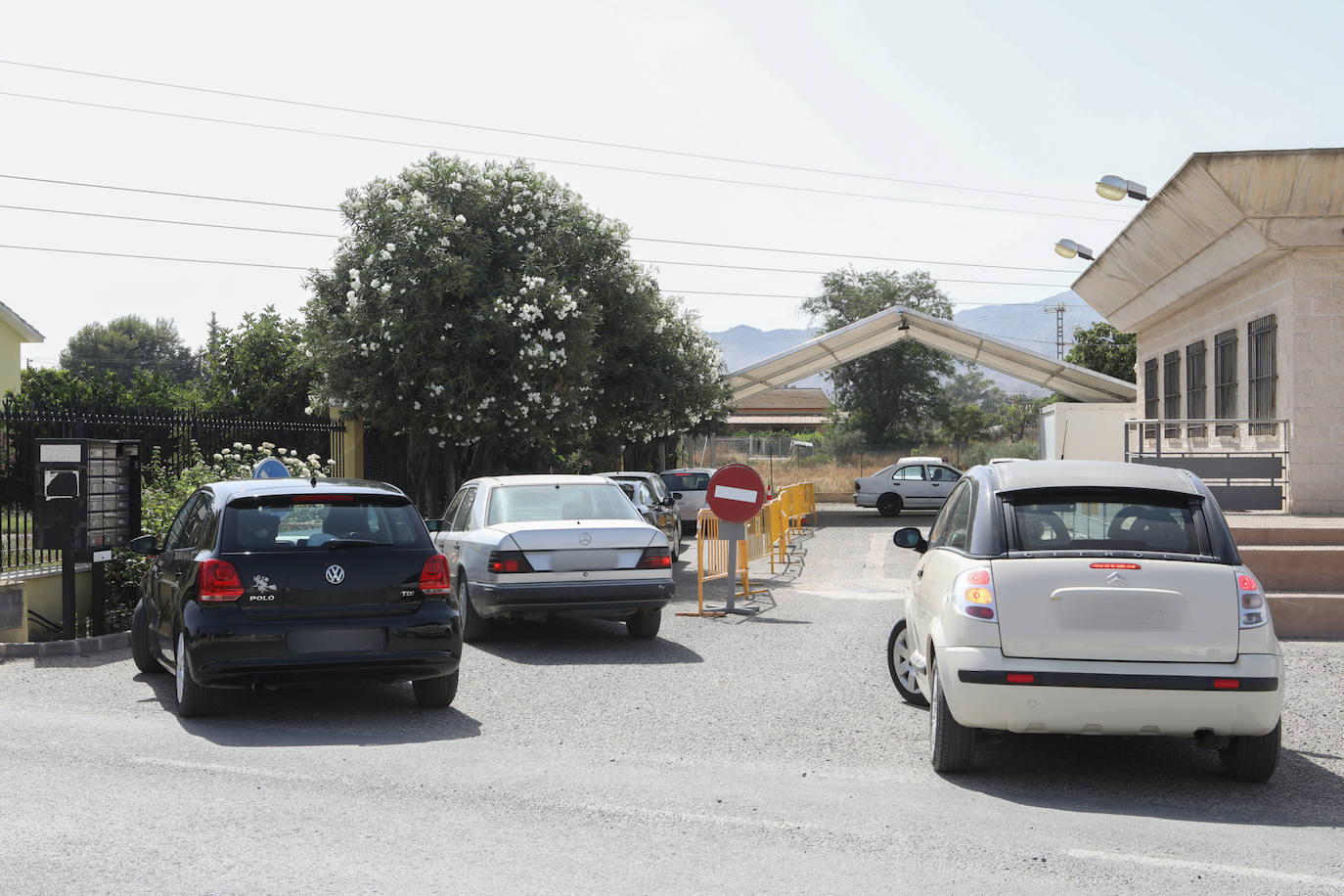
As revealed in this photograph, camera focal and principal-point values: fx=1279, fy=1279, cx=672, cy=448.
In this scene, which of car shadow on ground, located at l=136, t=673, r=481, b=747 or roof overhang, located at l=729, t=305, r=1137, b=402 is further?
roof overhang, located at l=729, t=305, r=1137, b=402

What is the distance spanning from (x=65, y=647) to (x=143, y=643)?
2.02 m

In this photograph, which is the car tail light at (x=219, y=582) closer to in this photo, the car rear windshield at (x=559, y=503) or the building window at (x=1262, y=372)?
the car rear windshield at (x=559, y=503)

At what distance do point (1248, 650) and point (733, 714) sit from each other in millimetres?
3389

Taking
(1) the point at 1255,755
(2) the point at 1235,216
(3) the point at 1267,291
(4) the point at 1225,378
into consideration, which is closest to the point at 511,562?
(1) the point at 1255,755

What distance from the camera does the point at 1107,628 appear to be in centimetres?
641

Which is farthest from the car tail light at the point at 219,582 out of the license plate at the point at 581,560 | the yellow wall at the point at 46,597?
the yellow wall at the point at 46,597

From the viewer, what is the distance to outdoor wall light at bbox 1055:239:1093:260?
27.1 metres

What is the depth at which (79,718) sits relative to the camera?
330 inches

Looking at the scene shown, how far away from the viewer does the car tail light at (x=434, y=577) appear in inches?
335

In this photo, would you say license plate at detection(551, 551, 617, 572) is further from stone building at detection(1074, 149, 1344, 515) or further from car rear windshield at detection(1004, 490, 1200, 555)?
stone building at detection(1074, 149, 1344, 515)

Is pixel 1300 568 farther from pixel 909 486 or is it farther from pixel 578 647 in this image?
pixel 909 486

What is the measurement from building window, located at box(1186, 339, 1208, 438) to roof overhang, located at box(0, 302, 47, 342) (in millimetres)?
A: 30586

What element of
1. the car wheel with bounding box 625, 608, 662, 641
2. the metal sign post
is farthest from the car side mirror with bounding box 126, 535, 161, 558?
the metal sign post

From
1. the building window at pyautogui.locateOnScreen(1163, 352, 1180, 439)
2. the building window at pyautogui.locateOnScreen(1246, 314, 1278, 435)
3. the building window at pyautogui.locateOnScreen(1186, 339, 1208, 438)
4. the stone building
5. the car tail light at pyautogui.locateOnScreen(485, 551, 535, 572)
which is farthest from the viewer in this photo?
the building window at pyautogui.locateOnScreen(1163, 352, 1180, 439)
